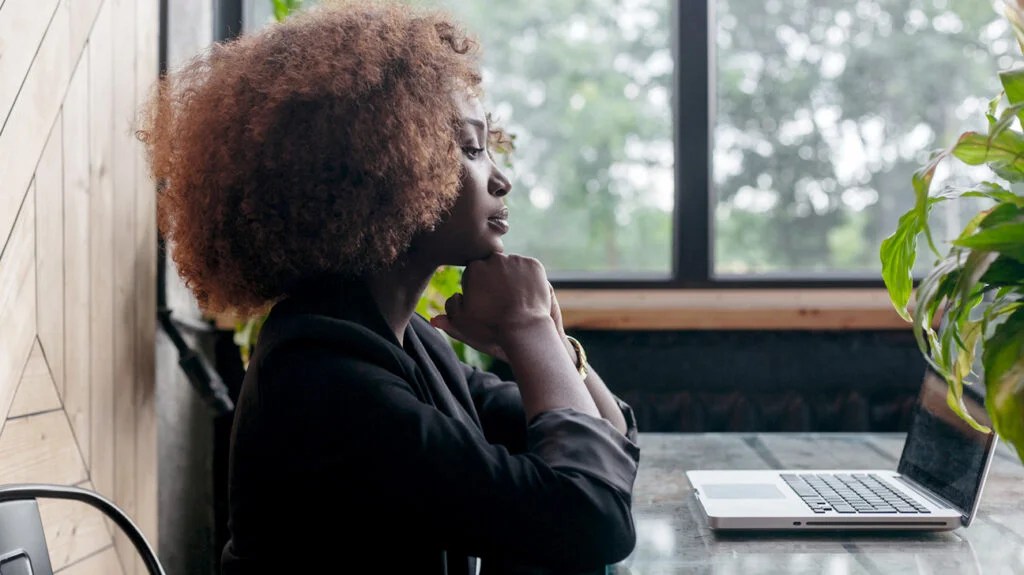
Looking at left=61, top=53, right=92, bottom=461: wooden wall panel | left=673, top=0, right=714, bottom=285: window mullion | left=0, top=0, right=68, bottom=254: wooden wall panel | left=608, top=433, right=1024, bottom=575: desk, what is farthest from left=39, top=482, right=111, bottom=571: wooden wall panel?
left=673, top=0, right=714, bottom=285: window mullion

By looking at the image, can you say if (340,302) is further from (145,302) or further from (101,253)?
(145,302)

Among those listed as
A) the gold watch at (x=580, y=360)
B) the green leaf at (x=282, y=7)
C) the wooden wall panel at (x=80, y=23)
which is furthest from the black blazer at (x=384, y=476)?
the green leaf at (x=282, y=7)

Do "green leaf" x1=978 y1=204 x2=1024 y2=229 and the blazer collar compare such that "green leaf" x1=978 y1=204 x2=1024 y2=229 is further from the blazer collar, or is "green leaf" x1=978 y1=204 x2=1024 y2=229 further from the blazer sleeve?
the blazer collar

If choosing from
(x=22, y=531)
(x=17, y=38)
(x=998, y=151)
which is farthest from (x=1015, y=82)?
(x=17, y=38)

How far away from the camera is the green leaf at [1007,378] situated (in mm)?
616

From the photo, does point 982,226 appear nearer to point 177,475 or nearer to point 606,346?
point 606,346

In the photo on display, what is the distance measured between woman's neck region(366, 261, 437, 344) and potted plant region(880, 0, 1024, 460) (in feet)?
1.60

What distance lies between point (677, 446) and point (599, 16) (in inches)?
53.5

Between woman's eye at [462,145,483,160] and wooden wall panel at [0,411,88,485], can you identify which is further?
wooden wall panel at [0,411,88,485]

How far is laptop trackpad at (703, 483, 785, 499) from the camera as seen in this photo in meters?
1.19

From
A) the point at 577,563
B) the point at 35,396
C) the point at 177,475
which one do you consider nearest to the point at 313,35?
the point at 577,563

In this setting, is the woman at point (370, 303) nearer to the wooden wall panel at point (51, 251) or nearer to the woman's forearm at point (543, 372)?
the woman's forearm at point (543, 372)

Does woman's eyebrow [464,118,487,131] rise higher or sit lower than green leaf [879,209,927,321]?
higher

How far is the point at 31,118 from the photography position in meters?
1.62
